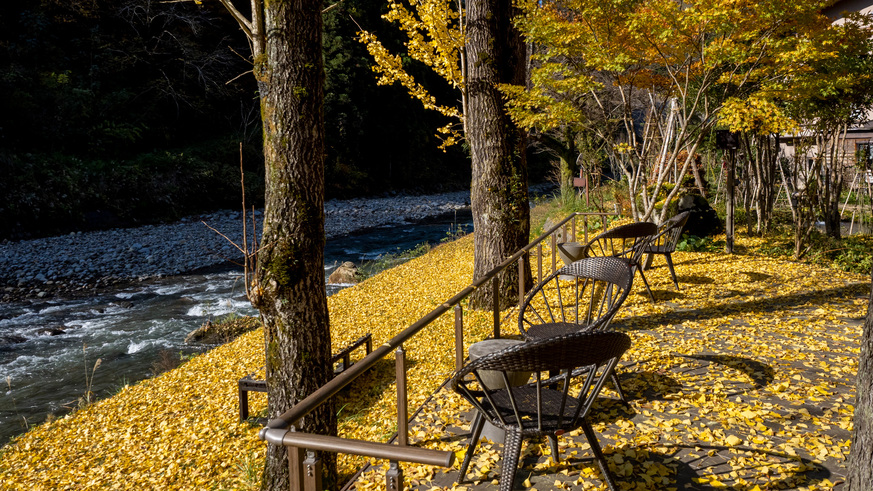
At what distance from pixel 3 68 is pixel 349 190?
49.3ft

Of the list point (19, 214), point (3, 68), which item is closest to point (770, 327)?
point (19, 214)

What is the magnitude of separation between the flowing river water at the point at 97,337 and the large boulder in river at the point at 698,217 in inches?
283

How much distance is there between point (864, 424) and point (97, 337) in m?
10.2

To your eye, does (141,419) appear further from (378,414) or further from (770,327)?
(770,327)

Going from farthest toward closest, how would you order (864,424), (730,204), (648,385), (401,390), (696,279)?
(730,204) → (696,279) → (648,385) → (401,390) → (864,424)

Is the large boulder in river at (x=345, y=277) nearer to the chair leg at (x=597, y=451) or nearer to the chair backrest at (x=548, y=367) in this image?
the chair backrest at (x=548, y=367)

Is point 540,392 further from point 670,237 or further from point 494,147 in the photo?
point 670,237

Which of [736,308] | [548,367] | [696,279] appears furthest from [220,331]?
[548,367]

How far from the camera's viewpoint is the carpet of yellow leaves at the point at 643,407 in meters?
2.98

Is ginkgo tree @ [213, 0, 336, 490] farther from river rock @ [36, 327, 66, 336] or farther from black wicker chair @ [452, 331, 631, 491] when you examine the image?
river rock @ [36, 327, 66, 336]

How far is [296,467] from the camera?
187 centimetres

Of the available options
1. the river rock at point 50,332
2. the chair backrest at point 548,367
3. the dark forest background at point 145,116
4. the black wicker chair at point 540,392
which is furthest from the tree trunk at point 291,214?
the dark forest background at point 145,116

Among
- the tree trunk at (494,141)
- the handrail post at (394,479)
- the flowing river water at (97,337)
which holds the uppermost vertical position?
the tree trunk at (494,141)

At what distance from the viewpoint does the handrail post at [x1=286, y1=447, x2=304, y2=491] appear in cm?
185
